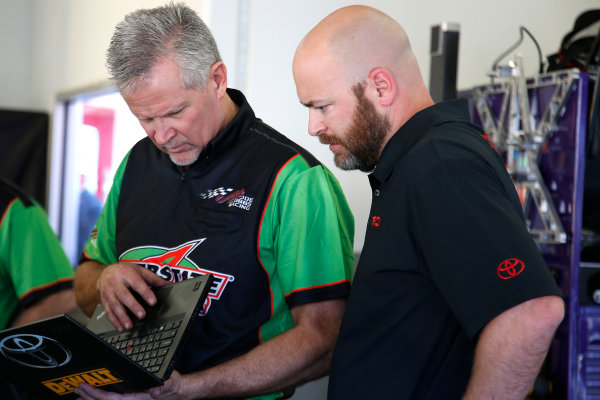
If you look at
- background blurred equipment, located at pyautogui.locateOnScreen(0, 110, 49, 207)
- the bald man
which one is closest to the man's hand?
the bald man

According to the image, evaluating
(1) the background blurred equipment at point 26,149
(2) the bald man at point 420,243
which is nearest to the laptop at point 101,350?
(2) the bald man at point 420,243

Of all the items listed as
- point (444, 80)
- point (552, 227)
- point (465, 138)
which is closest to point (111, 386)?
point (465, 138)

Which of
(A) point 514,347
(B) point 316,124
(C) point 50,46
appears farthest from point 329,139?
(C) point 50,46

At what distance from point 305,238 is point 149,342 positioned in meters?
0.32

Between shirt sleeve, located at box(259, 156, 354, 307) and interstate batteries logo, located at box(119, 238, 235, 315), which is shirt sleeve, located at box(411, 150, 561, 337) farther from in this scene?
interstate batteries logo, located at box(119, 238, 235, 315)

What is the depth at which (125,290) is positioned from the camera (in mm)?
1269

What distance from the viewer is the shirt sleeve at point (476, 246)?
941mm

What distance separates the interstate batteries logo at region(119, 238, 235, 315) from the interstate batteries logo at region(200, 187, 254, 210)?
0.09 meters

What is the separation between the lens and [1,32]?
4637 mm

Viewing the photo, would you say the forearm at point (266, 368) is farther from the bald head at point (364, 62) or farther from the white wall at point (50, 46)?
the white wall at point (50, 46)

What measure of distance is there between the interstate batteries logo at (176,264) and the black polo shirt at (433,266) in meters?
0.29

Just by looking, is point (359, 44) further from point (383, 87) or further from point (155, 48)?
point (155, 48)

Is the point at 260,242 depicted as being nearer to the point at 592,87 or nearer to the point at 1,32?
the point at 592,87

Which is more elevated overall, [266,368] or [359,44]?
[359,44]
